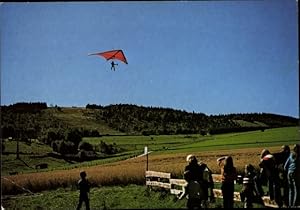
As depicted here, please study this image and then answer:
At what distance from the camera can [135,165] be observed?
12.1 m

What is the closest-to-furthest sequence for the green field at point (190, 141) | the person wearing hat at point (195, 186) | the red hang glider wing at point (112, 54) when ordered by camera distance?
the person wearing hat at point (195, 186) < the red hang glider wing at point (112, 54) < the green field at point (190, 141)

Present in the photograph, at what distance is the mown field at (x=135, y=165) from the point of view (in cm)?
1170

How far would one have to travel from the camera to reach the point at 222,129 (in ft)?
39.4

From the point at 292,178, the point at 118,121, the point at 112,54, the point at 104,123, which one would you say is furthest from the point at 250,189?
the point at 112,54

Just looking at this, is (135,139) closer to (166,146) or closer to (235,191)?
(166,146)

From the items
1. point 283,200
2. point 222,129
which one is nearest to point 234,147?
point 222,129

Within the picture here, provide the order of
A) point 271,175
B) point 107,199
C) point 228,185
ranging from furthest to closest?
1. point 107,199
2. point 271,175
3. point 228,185

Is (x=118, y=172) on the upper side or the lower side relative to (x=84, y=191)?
upper

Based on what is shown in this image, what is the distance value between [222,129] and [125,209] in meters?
2.79

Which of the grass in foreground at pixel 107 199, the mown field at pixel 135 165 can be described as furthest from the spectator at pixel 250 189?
the mown field at pixel 135 165

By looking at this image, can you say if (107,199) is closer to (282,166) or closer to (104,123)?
(104,123)

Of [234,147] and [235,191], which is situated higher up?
[234,147]

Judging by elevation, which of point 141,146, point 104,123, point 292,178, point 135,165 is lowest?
point 292,178

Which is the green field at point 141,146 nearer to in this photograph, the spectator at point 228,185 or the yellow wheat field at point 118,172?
the yellow wheat field at point 118,172
